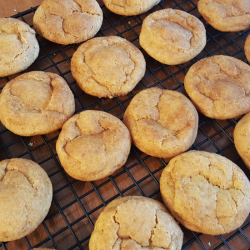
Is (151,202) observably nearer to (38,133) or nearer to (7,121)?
(38,133)

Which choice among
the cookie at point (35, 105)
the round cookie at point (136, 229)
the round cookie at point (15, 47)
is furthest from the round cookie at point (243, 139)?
the round cookie at point (15, 47)

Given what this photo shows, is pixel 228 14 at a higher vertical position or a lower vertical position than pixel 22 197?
Result: higher

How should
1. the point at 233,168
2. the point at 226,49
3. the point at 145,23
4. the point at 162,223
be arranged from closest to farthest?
the point at 162,223 < the point at 233,168 < the point at 145,23 < the point at 226,49

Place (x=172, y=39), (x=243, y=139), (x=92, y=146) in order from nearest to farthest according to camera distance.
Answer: (x=92, y=146), (x=243, y=139), (x=172, y=39)

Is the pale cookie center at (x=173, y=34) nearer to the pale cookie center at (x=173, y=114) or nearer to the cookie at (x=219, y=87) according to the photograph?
the cookie at (x=219, y=87)

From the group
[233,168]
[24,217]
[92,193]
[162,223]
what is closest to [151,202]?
[162,223]

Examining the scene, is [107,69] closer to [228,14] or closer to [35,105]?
[35,105]

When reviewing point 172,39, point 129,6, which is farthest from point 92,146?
point 129,6
